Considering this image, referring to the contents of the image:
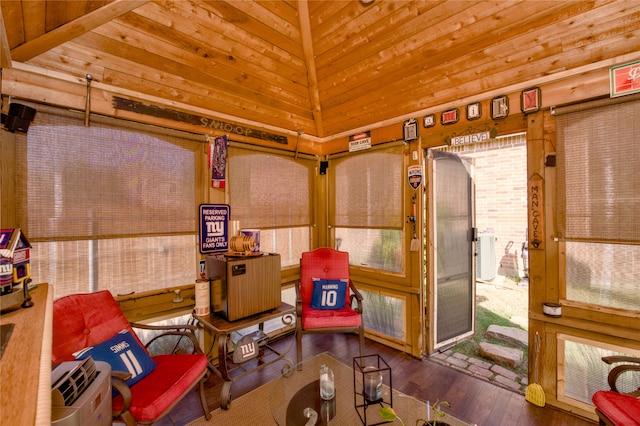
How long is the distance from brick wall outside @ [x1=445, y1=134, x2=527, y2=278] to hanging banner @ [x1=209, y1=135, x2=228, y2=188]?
443 cm

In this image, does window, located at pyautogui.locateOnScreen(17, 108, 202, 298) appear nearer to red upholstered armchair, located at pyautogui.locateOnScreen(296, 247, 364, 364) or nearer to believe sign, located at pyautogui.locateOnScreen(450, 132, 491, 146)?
red upholstered armchair, located at pyautogui.locateOnScreen(296, 247, 364, 364)

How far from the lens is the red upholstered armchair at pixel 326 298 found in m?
2.71

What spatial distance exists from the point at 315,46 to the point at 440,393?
139 inches

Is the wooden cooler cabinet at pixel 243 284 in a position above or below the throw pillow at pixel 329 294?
above

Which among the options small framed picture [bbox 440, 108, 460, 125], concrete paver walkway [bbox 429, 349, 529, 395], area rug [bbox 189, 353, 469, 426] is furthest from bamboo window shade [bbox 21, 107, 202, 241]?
concrete paver walkway [bbox 429, 349, 529, 395]

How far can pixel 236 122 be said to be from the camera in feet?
10.3

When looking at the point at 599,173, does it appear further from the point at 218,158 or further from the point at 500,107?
the point at 218,158

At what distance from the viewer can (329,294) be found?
3029 millimetres

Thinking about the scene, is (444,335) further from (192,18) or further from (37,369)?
(192,18)

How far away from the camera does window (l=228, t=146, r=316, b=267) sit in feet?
10.4

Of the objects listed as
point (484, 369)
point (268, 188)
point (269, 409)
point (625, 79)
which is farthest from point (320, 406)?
point (625, 79)

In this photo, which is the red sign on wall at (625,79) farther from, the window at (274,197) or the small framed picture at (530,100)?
the window at (274,197)

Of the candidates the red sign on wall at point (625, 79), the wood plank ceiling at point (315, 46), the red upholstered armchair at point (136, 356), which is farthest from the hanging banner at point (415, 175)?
the red upholstered armchair at point (136, 356)

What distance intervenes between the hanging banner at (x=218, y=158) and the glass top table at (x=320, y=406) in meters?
1.98
